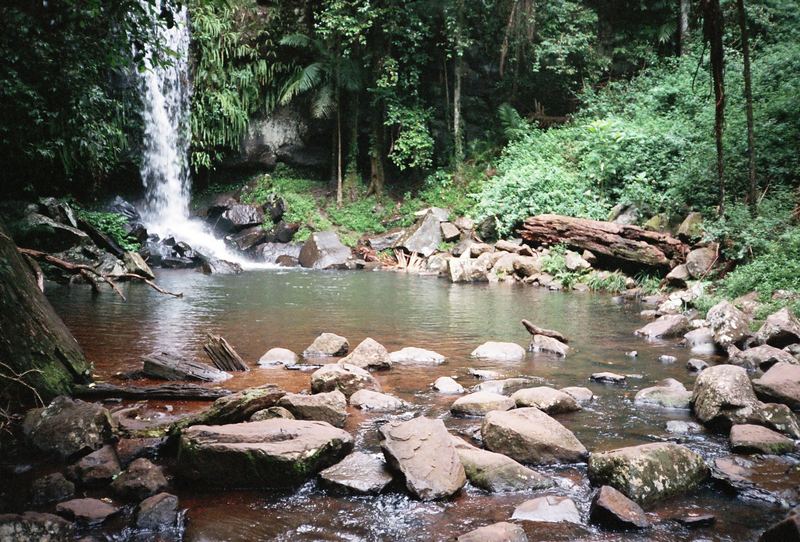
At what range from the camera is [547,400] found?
14.4 ft

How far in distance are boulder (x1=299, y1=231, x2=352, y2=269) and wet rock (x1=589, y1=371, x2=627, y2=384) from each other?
1224cm

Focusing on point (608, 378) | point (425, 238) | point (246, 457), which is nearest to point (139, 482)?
point (246, 457)

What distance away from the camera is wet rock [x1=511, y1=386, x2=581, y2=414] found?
14.4ft

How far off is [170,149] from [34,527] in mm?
19479

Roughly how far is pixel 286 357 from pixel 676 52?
20.1 meters

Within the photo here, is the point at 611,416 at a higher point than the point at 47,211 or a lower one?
lower

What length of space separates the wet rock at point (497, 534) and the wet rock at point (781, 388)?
2.97m

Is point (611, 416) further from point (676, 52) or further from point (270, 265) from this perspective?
point (676, 52)

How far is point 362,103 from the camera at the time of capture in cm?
2161

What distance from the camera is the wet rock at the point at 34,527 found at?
2.35 meters

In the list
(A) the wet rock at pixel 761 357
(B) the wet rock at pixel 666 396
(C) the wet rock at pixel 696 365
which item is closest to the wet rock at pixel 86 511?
(B) the wet rock at pixel 666 396

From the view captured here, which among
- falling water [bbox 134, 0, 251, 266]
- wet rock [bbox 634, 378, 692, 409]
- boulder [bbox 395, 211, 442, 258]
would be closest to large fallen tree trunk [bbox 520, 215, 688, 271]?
boulder [bbox 395, 211, 442, 258]

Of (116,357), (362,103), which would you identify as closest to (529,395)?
(116,357)

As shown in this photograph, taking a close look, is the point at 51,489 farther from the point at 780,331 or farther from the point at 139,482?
the point at 780,331
